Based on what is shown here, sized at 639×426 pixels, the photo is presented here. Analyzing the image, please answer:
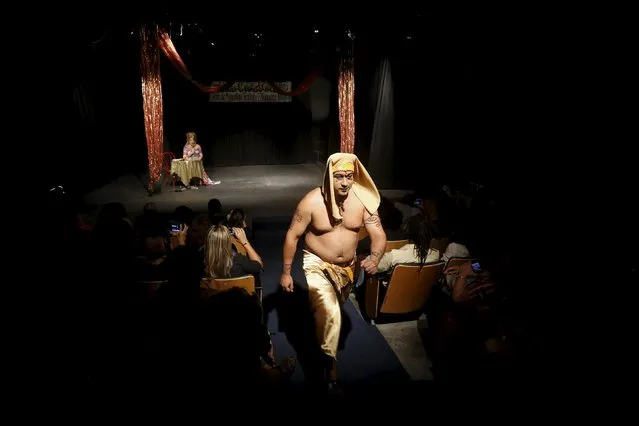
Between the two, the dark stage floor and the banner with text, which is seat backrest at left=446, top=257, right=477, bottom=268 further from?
the banner with text

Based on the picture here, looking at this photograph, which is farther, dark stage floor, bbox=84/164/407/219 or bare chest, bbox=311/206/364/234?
dark stage floor, bbox=84/164/407/219

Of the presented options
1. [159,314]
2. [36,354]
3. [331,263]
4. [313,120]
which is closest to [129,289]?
[159,314]

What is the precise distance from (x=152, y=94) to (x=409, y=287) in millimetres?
6583

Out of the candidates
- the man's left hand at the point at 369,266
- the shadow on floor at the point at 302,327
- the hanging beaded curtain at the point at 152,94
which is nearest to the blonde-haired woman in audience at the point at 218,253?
the shadow on floor at the point at 302,327

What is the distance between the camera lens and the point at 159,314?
3.23 meters

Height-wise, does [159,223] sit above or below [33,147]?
below

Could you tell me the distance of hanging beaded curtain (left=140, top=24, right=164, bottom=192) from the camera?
25.3 feet

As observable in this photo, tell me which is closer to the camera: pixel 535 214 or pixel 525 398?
pixel 525 398

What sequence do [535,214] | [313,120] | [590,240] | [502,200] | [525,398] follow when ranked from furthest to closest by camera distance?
1. [313,120]
2. [502,200]
3. [535,214]
4. [590,240]
5. [525,398]

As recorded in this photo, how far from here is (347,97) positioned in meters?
9.38

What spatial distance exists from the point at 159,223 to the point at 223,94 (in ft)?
30.0

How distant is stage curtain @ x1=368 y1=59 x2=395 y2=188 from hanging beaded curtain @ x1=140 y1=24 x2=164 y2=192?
14.7ft

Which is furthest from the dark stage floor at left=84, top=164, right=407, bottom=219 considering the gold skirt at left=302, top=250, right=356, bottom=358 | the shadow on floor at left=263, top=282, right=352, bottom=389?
the gold skirt at left=302, top=250, right=356, bottom=358

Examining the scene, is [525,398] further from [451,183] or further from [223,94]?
[223,94]
